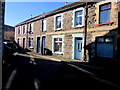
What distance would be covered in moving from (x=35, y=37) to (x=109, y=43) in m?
12.8

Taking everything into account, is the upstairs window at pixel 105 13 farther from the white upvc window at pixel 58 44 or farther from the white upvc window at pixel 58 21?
the white upvc window at pixel 58 21

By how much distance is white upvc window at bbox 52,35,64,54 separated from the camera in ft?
45.6

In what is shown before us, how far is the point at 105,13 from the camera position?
993 cm

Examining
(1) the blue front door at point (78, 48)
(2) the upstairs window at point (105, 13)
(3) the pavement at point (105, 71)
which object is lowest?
(3) the pavement at point (105, 71)

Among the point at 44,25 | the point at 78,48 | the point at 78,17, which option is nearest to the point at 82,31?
the point at 78,17

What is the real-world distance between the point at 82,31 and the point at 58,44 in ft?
13.4

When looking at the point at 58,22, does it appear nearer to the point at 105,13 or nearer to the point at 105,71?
the point at 105,13

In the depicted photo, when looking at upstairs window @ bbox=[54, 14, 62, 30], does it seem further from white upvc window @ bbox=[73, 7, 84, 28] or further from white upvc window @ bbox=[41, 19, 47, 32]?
white upvc window @ bbox=[41, 19, 47, 32]

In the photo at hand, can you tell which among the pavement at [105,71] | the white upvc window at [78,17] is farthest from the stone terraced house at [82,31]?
the pavement at [105,71]

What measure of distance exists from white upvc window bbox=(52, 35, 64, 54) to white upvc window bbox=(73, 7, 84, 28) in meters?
2.44

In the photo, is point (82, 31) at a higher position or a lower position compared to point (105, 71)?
higher

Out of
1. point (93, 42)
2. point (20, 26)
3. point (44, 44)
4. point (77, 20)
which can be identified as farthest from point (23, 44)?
point (93, 42)

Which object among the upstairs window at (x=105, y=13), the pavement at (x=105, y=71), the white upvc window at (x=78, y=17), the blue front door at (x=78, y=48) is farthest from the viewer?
the blue front door at (x=78, y=48)

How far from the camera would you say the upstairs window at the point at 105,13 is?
31.8 ft
